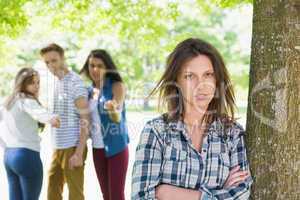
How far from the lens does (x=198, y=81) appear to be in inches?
87.0

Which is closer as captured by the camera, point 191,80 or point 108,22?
point 191,80

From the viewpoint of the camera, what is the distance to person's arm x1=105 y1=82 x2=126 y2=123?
14.9 ft

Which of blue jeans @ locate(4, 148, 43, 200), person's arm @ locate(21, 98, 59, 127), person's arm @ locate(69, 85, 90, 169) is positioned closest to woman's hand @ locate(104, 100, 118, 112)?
person's arm @ locate(69, 85, 90, 169)

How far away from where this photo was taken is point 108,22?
21.7ft

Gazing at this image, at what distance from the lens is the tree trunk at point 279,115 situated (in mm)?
2279

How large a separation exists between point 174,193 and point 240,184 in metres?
0.30

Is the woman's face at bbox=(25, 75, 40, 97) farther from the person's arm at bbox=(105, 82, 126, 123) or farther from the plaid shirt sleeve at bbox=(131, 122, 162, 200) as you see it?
the plaid shirt sleeve at bbox=(131, 122, 162, 200)

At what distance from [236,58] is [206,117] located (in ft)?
78.6

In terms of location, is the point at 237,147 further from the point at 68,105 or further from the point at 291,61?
the point at 68,105

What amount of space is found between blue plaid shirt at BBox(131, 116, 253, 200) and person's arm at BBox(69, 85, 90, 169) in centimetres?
240

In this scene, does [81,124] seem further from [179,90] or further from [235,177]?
[235,177]

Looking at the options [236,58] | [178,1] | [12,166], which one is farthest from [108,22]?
[236,58]

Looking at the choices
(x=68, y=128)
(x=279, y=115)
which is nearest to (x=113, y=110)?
(x=68, y=128)

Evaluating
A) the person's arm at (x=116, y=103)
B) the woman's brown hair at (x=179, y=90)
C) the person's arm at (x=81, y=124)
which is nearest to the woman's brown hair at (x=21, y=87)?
the person's arm at (x=81, y=124)
